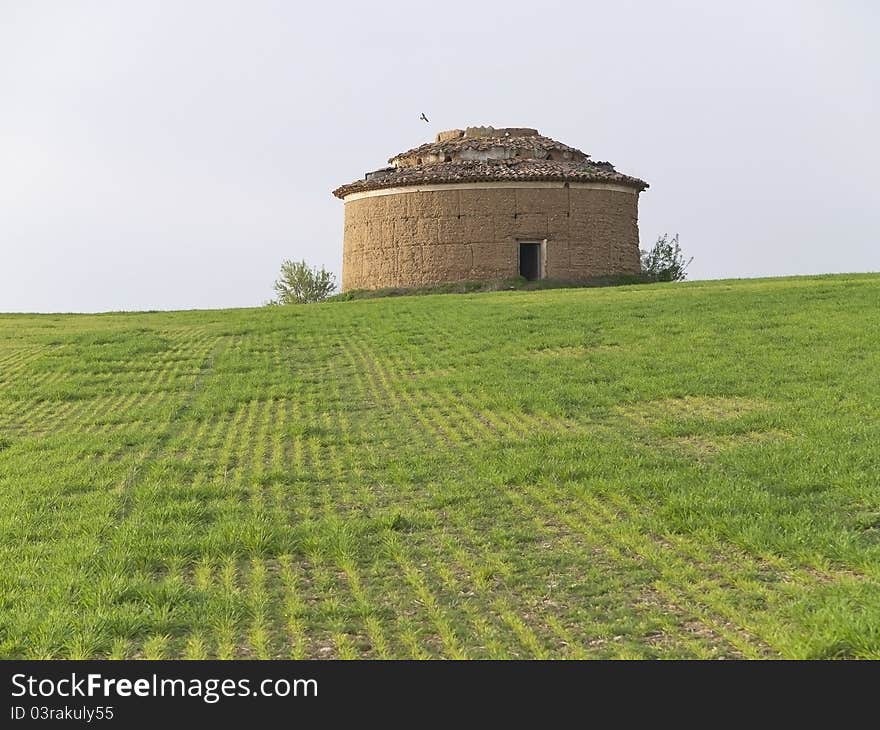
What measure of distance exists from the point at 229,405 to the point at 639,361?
6.53 m

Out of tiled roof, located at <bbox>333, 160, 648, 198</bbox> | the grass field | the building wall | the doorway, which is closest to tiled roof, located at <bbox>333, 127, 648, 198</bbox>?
tiled roof, located at <bbox>333, 160, 648, 198</bbox>

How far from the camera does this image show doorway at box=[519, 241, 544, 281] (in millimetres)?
33375

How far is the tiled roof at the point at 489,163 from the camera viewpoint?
3278 cm

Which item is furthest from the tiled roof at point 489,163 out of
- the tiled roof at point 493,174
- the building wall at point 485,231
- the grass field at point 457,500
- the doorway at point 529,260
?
the grass field at point 457,500

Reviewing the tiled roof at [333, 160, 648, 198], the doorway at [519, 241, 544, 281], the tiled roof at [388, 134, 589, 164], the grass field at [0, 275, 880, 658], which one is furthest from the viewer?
the tiled roof at [388, 134, 589, 164]

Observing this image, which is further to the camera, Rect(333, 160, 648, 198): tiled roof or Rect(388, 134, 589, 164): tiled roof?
Rect(388, 134, 589, 164): tiled roof

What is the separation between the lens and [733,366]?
564 inches

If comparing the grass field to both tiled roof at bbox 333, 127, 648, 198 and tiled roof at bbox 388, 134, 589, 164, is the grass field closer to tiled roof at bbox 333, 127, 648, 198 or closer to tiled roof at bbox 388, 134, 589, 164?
tiled roof at bbox 333, 127, 648, 198

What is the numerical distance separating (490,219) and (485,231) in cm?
45

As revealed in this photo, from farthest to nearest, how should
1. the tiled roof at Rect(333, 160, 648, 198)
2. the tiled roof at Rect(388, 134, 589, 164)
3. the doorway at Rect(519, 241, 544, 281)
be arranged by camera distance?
1. the tiled roof at Rect(388, 134, 589, 164)
2. the doorway at Rect(519, 241, 544, 281)
3. the tiled roof at Rect(333, 160, 648, 198)

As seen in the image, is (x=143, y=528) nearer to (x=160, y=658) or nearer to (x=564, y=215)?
(x=160, y=658)

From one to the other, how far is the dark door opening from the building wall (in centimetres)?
60
